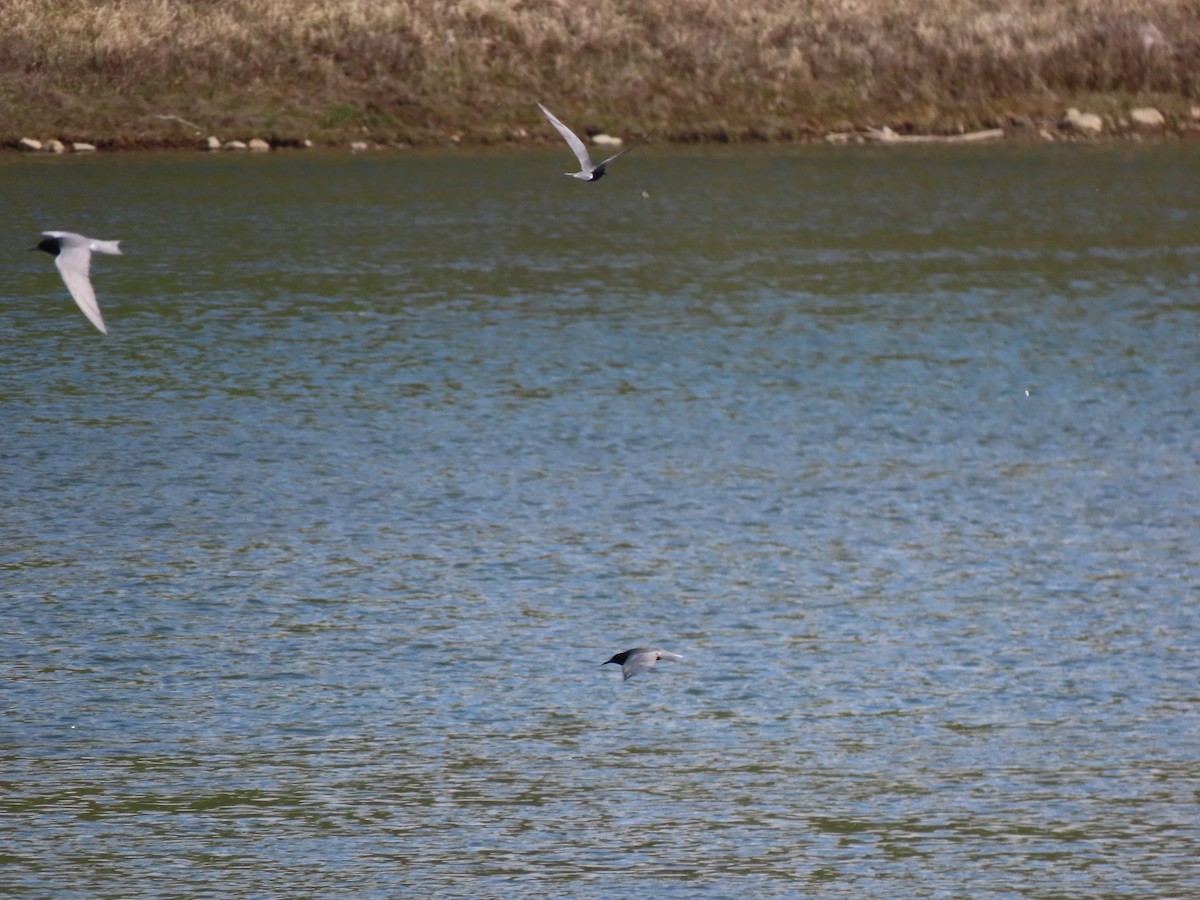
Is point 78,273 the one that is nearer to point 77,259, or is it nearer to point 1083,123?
point 77,259

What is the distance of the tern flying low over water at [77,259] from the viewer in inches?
427

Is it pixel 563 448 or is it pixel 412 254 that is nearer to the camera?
pixel 563 448

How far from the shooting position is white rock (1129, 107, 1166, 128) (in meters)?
45.0

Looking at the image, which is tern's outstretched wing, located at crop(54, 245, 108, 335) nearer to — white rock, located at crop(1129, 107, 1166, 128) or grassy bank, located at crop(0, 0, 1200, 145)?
grassy bank, located at crop(0, 0, 1200, 145)

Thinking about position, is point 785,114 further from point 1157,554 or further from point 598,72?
point 1157,554

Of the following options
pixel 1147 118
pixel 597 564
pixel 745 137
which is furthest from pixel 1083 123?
pixel 597 564

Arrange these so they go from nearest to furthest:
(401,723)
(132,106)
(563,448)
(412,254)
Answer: (401,723) → (563,448) → (412,254) → (132,106)

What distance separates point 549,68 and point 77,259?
32869 mm

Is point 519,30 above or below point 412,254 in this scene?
above

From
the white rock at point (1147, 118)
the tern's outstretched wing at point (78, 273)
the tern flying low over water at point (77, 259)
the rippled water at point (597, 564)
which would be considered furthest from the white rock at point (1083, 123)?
the tern's outstretched wing at point (78, 273)

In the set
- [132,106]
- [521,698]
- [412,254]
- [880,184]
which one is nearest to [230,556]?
[521,698]

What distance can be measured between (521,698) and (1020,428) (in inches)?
385

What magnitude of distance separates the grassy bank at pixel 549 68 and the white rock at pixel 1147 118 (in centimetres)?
32

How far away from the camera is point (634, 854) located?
1192 centimetres
